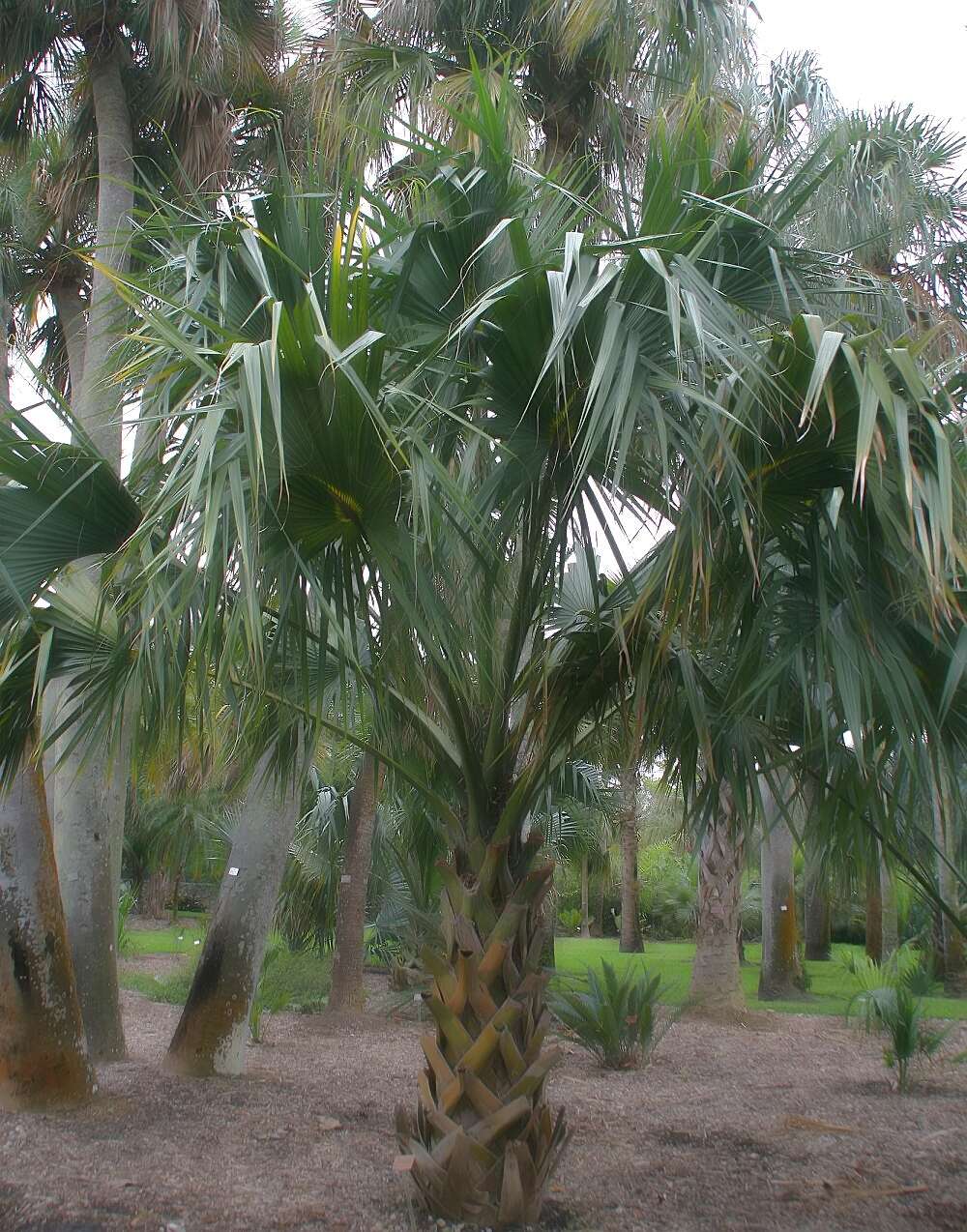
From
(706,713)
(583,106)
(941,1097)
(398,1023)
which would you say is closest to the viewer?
(706,713)

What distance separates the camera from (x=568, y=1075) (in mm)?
8133

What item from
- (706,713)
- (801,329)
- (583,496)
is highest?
(801,329)

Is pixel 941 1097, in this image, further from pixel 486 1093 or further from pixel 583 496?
pixel 583 496

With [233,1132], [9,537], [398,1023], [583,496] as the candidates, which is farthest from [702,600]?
[398,1023]

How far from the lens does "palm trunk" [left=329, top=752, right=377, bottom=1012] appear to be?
10.9 metres

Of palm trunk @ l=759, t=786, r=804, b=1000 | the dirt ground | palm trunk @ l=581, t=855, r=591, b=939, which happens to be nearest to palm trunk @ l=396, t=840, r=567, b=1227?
the dirt ground

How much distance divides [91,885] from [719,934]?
702 centimetres

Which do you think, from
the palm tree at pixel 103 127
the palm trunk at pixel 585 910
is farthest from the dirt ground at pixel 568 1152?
the palm trunk at pixel 585 910

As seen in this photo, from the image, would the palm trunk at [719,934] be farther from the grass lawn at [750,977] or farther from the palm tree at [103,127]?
the palm tree at [103,127]

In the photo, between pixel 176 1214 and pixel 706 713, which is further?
pixel 706 713

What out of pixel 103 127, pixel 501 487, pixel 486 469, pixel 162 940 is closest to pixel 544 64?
pixel 103 127

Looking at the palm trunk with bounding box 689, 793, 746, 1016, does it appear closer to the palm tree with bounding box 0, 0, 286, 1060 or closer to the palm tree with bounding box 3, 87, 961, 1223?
the palm tree with bounding box 0, 0, 286, 1060

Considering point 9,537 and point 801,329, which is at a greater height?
point 801,329

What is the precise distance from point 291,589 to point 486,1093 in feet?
7.17
